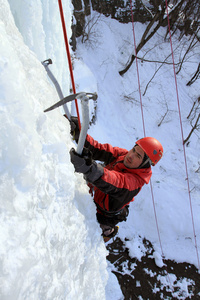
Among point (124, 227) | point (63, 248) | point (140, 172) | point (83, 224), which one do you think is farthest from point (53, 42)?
point (124, 227)

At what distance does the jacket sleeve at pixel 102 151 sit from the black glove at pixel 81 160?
2.35ft

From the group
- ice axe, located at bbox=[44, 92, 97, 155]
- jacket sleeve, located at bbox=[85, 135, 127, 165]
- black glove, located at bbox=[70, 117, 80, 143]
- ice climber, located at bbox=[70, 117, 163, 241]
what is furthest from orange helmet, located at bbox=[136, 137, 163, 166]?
ice axe, located at bbox=[44, 92, 97, 155]

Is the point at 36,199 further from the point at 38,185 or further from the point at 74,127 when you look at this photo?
the point at 74,127

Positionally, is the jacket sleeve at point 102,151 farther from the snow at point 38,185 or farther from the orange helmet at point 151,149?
the snow at point 38,185

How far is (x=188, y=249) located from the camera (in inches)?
252

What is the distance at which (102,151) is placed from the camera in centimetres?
221

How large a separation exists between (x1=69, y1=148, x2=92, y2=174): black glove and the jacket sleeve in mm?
715

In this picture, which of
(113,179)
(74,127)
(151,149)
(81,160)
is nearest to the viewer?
(81,160)

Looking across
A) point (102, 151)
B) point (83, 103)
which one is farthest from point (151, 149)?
point (83, 103)

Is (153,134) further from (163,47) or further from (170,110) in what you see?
(163,47)

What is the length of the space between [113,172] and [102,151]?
0.55 meters

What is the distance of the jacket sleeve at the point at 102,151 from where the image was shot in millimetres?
2113

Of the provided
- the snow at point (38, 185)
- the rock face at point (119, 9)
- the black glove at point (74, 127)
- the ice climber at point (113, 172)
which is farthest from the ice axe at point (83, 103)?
the rock face at point (119, 9)

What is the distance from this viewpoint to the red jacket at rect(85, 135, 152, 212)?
152cm
